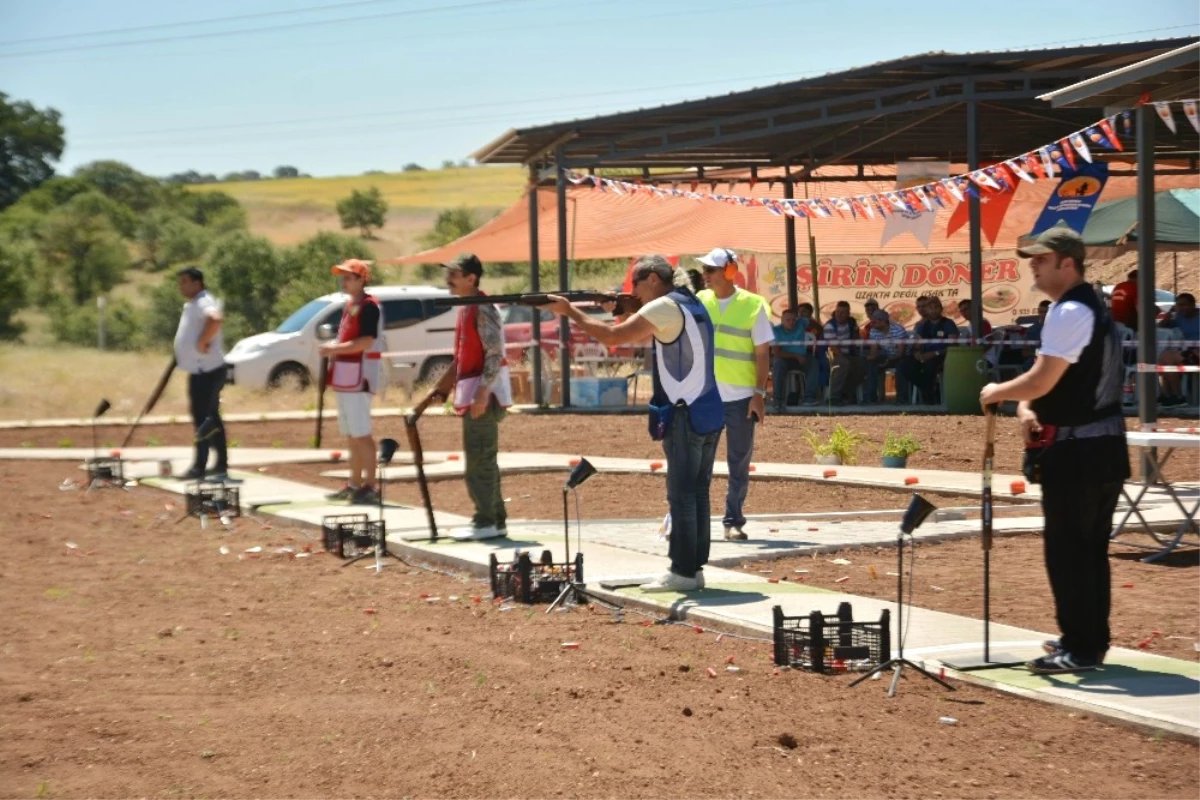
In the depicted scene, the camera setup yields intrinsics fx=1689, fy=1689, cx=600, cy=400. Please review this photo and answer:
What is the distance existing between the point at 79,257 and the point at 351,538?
2375 inches

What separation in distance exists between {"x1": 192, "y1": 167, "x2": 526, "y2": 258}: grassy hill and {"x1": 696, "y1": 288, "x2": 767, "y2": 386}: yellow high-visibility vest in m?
80.9

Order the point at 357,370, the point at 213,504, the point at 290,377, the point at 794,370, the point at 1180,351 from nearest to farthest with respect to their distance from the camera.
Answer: the point at 357,370 → the point at 213,504 → the point at 1180,351 → the point at 794,370 → the point at 290,377

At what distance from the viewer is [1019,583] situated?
9.96m

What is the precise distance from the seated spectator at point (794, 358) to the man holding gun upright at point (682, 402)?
14.4 metres

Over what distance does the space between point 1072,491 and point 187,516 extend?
924cm

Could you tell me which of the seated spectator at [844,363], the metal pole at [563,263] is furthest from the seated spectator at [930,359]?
the metal pole at [563,263]

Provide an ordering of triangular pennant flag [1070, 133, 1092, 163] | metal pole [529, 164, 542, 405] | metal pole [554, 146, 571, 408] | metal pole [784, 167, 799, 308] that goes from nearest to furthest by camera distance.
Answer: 1. triangular pennant flag [1070, 133, 1092, 163]
2. metal pole [554, 146, 571, 408]
3. metal pole [529, 164, 542, 405]
4. metal pole [784, 167, 799, 308]

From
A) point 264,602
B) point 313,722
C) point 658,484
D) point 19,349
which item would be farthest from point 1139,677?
point 19,349

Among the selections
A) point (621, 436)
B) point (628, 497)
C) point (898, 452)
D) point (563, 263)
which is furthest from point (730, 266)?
point (563, 263)

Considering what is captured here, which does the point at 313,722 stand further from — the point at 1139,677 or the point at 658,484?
the point at 658,484

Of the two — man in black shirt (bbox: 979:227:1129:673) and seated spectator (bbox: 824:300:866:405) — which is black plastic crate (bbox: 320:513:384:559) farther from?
seated spectator (bbox: 824:300:866:405)

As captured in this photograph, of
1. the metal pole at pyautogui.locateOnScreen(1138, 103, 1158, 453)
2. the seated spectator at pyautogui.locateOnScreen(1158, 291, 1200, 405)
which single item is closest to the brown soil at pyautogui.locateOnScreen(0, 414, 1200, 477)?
the metal pole at pyautogui.locateOnScreen(1138, 103, 1158, 453)

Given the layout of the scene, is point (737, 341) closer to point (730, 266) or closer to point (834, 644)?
point (730, 266)

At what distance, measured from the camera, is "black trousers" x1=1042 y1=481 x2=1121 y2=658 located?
726 centimetres
